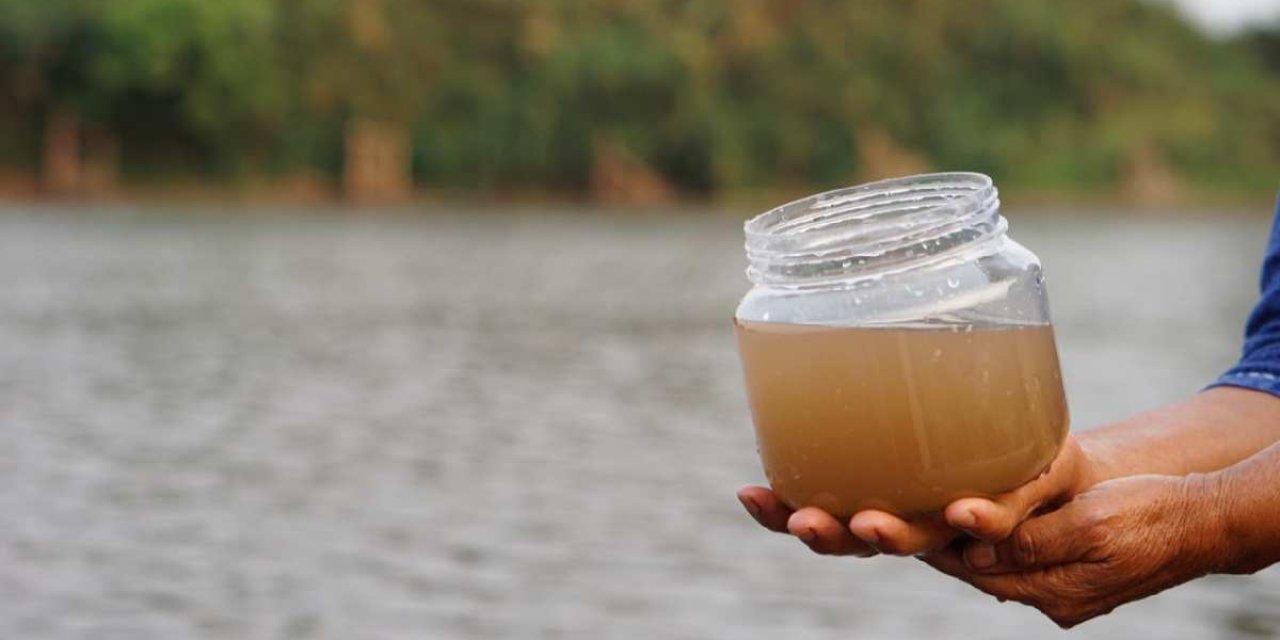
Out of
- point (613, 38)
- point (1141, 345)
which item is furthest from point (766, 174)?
point (1141, 345)

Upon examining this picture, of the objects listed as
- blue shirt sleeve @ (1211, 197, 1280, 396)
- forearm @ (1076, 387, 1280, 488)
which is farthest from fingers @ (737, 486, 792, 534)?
blue shirt sleeve @ (1211, 197, 1280, 396)

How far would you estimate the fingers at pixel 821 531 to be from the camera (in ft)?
8.39

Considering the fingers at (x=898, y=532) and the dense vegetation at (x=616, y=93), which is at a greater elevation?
the fingers at (x=898, y=532)

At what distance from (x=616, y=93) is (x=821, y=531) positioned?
83713 mm

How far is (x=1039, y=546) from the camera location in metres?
2.73

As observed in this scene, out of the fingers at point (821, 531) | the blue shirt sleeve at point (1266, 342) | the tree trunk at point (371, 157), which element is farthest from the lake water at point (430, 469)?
the tree trunk at point (371, 157)

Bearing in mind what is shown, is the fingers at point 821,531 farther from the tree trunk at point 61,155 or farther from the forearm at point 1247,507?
the tree trunk at point 61,155

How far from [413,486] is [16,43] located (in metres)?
68.2

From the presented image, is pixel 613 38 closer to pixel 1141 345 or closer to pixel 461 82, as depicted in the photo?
pixel 461 82

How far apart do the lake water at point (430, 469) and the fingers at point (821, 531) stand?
20.1 ft

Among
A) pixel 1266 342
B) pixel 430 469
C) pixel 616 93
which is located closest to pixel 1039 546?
pixel 1266 342

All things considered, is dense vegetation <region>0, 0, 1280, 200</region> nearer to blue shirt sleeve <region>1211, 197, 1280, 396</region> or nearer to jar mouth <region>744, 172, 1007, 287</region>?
blue shirt sleeve <region>1211, 197, 1280, 396</region>

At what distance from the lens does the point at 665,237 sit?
58438 millimetres

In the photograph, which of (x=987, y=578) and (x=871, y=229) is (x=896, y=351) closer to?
(x=871, y=229)
